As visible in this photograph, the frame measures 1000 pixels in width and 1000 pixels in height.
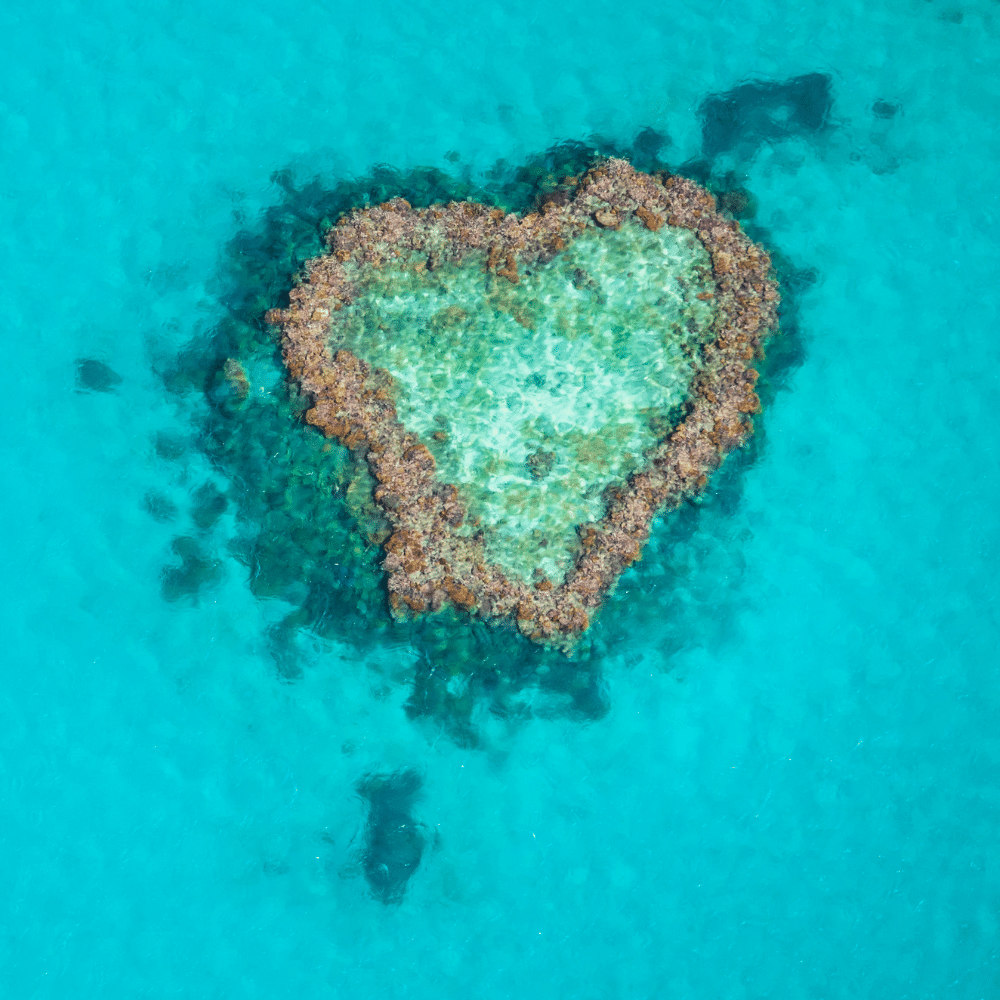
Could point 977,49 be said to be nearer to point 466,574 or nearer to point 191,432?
point 466,574

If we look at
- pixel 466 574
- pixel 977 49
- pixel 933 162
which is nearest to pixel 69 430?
pixel 466 574

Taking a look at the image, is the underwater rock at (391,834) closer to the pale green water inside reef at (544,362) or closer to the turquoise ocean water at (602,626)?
the turquoise ocean water at (602,626)

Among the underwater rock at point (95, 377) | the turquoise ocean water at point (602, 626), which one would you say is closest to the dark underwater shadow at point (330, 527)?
the turquoise ocean water at point (602, 626)

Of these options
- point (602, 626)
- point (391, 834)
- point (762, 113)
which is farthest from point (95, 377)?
point (762, 113)

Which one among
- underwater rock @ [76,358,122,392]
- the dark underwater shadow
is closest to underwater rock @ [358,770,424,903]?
the dark underwater shadow

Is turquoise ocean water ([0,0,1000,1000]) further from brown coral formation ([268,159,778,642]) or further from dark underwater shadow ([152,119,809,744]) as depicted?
brown coral formation ([268,159,778,642])

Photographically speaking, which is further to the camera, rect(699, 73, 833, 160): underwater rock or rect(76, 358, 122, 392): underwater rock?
rect(699, 73, 833, 160): underwater rock

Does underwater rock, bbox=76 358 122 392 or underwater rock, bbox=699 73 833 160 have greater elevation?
underwater rock, bbox=699 73 833 160
